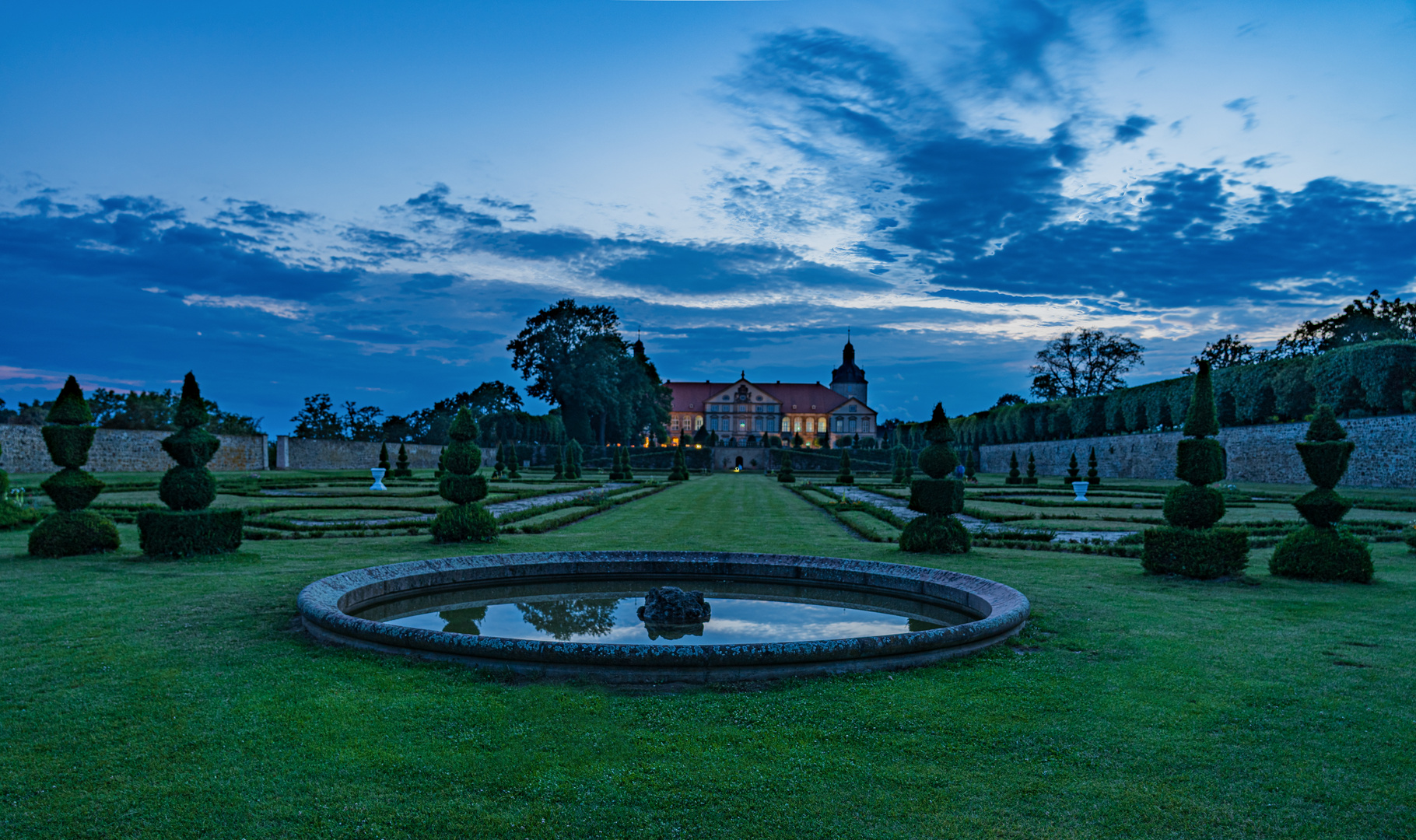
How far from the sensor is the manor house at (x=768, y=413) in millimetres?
100250

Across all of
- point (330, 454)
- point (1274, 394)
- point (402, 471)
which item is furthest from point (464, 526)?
point (330, 454)

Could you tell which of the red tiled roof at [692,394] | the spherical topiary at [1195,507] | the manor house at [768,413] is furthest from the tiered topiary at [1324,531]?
the red tiled roof at [692,394]

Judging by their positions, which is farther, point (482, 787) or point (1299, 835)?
point (482, 787)

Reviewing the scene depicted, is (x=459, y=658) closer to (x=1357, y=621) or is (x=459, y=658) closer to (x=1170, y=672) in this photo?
(x=1170, y=672)

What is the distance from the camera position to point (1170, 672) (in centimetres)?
481

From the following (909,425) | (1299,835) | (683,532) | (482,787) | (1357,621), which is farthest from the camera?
(909,425)

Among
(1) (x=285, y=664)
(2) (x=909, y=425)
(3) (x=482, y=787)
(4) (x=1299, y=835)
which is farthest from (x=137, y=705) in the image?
(2) (x=909, y=425)

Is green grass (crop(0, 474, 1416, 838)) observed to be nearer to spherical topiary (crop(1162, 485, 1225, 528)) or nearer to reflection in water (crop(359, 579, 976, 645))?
reflection in water (crop(359, 579, 976, 645))

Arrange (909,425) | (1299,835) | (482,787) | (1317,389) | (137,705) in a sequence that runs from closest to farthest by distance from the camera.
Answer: (1299,835)
(482,787)
(137,705)
(1317,389)
(909,425)

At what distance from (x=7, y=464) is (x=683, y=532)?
2655 cm

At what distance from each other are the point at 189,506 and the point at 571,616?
250 inches

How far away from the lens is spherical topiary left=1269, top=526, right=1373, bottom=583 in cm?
839

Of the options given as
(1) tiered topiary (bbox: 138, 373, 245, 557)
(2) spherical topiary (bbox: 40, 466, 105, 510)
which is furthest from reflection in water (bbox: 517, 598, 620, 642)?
(2) spherical topiary (bbox: 40, 466, 105, 510)

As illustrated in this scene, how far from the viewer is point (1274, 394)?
108ft
